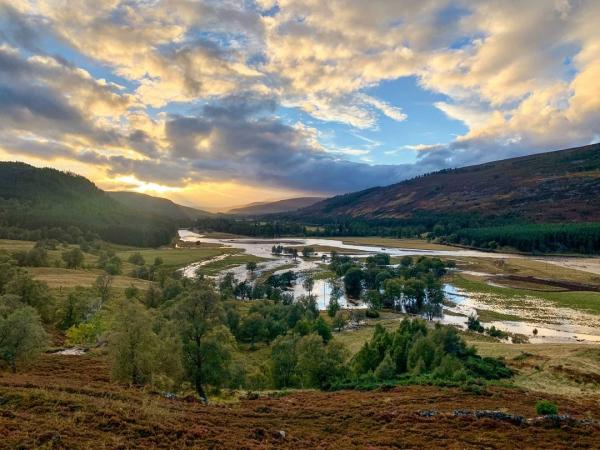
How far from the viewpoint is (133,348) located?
37000 millimetres

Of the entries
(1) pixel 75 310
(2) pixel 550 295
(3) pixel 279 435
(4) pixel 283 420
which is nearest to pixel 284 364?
(4) pixel 283 420

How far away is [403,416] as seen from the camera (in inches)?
1158

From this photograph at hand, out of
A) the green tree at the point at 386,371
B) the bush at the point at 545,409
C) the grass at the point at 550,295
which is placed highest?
the bush at the point at 545,409

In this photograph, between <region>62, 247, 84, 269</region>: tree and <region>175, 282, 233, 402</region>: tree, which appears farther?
<region>62, 247, 84, 269</region>: tree

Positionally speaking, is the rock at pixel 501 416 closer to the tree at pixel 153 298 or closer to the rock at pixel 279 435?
the rock at pixel 279 435

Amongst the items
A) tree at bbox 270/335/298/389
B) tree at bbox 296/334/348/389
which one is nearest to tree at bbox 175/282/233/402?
tree at bbox 296/334/348/389

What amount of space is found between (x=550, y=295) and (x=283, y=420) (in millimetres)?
130489

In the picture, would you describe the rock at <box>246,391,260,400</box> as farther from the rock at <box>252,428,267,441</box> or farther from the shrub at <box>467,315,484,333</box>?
the shrub at <box>467,315,484,333</box>

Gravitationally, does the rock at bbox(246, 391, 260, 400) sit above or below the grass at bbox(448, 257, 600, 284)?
below

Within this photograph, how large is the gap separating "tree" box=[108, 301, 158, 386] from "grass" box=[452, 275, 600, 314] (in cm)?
12051

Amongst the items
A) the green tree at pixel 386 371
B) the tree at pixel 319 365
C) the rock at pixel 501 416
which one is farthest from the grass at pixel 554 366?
the tree at pixel 319 365

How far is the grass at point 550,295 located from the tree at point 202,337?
114 meters

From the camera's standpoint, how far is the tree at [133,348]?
36.6m

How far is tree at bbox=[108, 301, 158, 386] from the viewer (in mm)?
36562
